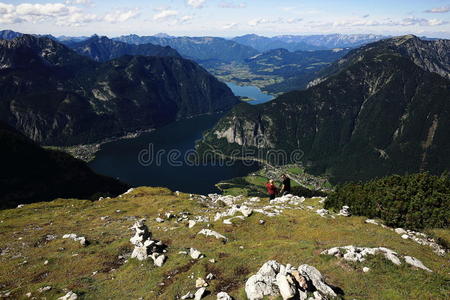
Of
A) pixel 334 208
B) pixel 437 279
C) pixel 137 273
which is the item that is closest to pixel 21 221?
pixel 137 273

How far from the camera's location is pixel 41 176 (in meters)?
156

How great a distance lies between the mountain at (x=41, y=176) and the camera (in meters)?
142

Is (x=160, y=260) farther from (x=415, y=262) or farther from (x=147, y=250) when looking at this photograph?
(x=415, y=262)

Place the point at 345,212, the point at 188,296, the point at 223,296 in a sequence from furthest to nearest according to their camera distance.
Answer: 1. the point at 345,212
2. the point at 188,296
3. the point at 223,296

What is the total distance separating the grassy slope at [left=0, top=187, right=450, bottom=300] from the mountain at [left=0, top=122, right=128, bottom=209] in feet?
324

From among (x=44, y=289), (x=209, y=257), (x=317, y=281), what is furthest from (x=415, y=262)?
(x=44, y=289)

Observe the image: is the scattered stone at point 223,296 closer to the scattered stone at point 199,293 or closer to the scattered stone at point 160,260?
the scattered stone at point 199,293

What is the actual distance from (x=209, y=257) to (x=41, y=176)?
15639 cm

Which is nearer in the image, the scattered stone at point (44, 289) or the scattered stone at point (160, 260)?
the scattered stone at point (44, 289)

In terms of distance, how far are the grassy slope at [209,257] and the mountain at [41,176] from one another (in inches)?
3892

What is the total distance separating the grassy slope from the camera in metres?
27.1

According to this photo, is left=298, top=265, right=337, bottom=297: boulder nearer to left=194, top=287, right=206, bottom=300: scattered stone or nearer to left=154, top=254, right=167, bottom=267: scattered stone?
left=194, top=287, right=206, bottom=300: scattered stone

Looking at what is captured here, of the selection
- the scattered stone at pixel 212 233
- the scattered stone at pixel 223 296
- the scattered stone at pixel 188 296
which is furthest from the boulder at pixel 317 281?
the scattered stone at pixel 212 233

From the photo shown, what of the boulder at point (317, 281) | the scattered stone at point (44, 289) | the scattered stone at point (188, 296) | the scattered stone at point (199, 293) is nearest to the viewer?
the boulder at point (317, 281)
